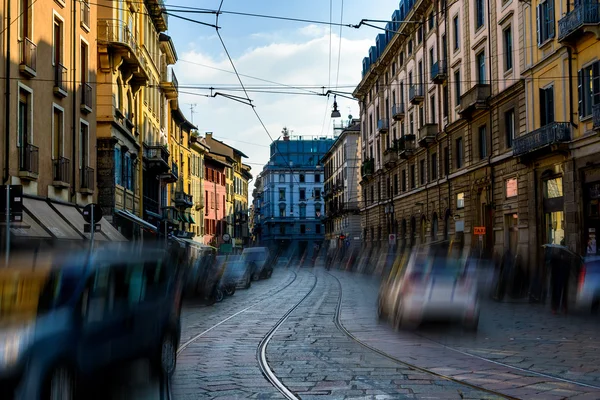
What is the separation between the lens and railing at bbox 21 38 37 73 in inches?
897

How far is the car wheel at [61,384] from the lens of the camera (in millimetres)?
6875

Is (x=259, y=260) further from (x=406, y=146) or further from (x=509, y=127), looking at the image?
(x=509, y=127)

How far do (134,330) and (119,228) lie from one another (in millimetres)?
26978

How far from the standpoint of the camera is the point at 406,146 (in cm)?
5319

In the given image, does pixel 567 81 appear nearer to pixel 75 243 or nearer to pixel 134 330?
pixel 75 243

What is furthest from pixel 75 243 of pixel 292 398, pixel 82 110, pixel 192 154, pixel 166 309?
pixel 192 154

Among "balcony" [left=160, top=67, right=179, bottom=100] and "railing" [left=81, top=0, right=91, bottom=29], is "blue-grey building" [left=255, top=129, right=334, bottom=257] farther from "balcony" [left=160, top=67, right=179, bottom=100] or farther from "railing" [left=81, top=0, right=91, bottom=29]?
"railing" [left=81, top=0, right=91, bottom=29]

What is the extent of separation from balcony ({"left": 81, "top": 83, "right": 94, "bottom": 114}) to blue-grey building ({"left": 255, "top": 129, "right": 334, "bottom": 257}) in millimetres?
97104

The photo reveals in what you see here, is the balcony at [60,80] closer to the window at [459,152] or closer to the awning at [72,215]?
the awning at [72,215]

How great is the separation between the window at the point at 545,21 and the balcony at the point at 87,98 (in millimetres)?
17206

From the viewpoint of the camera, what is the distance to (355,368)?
36.6 feet

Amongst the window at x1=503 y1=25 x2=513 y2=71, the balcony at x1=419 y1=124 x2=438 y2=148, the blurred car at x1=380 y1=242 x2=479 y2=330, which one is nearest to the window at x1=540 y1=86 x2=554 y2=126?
the window at x1=503 y1=25 x2=513 y2=71

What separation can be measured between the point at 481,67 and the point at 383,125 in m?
24.7

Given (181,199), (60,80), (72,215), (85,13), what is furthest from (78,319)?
(181,199)
